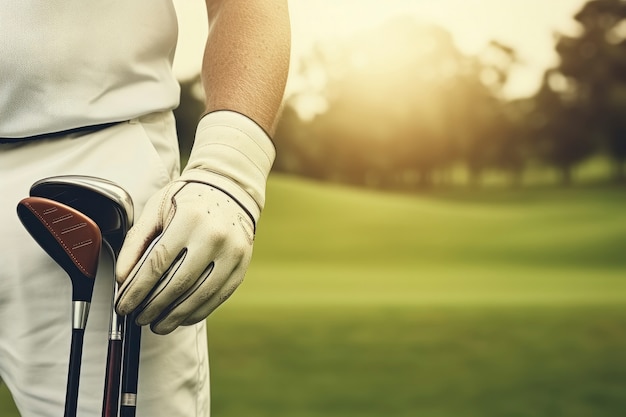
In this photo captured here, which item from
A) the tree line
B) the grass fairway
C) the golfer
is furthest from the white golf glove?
the tree line

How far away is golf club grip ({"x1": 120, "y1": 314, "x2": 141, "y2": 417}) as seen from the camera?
3.95 feet

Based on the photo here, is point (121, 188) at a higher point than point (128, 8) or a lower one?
lower

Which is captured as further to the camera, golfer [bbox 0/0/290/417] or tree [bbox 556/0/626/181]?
tree [bbox 556/0/626/181]

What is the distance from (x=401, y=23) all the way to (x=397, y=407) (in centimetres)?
2502

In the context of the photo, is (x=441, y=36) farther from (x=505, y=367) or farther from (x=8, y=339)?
(x=8, y=339)

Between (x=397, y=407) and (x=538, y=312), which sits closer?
(x=397, y=407)

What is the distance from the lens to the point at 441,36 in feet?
101

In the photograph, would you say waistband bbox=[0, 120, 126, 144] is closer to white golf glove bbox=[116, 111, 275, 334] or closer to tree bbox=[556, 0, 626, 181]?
white golf glove bbox=[116, 111, 275, 334]

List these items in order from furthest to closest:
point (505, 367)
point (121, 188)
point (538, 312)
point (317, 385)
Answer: point (538, 312), point (505, 367), point (317, 385), point (121, 188)

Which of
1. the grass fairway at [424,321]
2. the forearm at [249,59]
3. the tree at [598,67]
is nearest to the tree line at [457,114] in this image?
the tree at [598,67]

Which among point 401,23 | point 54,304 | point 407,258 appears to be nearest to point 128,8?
point 54,304

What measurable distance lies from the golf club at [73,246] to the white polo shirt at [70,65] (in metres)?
0.17

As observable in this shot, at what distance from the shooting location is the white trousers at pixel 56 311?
1.32 m

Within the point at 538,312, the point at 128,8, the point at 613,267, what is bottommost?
the point at 128,8
